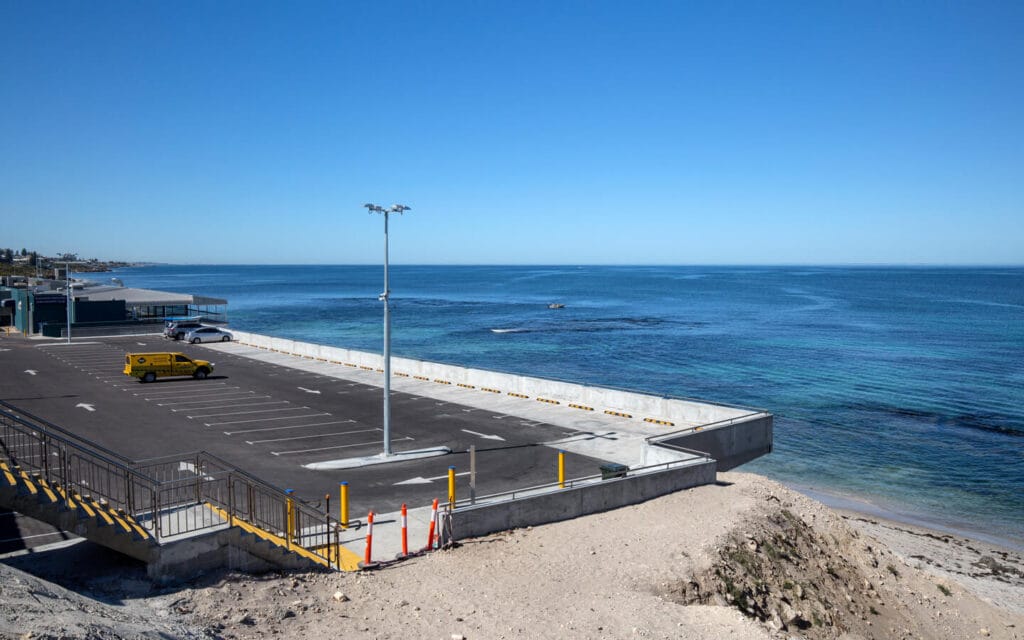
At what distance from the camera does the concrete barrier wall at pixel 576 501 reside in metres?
15.6

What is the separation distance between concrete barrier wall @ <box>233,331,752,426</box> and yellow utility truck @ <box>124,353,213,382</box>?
28.3 ft

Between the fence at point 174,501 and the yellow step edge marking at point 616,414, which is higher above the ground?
the fence at point 174,501

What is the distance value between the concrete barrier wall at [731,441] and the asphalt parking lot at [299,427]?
10.1ft

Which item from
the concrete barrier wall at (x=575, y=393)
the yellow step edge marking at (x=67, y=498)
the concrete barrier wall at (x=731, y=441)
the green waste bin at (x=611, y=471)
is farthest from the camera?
the concrete barrier wall at (x=575, y=393)

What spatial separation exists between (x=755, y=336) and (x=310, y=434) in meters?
66.5

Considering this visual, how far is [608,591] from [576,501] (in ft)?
13.0

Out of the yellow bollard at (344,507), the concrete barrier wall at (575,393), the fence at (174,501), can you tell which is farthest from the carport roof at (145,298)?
the yellow bollard at (344,507)

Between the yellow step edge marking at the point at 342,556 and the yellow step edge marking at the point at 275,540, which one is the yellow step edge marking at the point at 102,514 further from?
the yellow step edge marking at the point at 342,556

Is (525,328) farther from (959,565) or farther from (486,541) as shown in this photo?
(486,541)

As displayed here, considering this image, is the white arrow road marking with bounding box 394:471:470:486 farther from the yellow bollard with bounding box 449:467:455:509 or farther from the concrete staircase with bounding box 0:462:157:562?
the concrete staircase with bounding box 0:462:157:562

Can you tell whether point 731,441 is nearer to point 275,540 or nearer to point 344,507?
point 344,507

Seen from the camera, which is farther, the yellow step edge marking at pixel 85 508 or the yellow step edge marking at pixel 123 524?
the yellow step edge marking at pixel 123 524

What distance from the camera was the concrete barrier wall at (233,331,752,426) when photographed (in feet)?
90.5

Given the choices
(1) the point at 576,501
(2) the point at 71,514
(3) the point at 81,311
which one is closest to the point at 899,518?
(1) the point at 576,501
